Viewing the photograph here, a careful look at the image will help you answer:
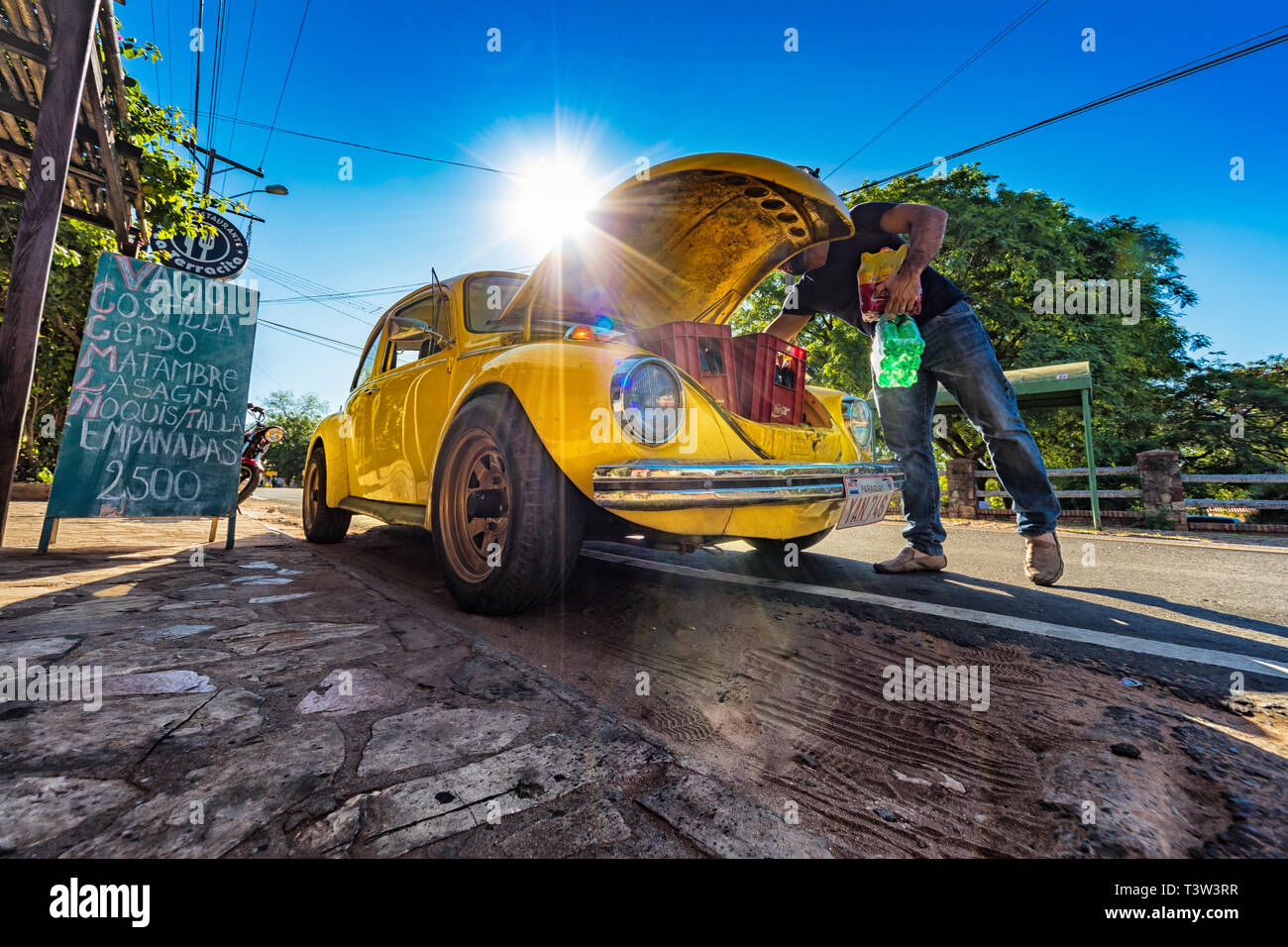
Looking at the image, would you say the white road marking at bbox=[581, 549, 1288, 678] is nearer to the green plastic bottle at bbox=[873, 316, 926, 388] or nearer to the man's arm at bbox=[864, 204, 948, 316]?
the green plastic bottle at bbox=[873, 316, 926, 388]

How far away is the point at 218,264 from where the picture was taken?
859 cm

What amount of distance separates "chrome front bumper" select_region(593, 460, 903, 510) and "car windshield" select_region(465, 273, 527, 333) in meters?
1.38

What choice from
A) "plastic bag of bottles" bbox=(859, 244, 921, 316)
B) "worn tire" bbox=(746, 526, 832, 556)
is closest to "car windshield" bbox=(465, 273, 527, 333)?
"plastic bag of bottles" bbox=(859, 244, 921, 316)

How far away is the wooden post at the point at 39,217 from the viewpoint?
2.96 meters

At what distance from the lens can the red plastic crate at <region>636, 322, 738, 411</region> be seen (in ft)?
7.72

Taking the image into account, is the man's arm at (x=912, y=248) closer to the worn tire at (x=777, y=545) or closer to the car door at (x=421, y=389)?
the worn tire at (x=777, y=545)

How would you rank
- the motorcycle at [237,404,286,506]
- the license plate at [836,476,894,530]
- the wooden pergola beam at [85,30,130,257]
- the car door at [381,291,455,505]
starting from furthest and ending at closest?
the motorcycle at [237,404,286,506] → the wooden pergola beam at [85,30,130,257] → the car door at [381,291,455,505] → the license plate at [836,476,894,530]

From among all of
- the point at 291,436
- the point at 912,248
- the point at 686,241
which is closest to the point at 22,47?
the point at 686,241

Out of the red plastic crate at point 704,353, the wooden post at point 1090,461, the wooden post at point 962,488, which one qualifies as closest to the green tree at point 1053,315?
the wooden post at point 962,488

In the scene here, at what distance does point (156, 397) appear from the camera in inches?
134

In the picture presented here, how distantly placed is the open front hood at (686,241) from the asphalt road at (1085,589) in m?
1.56

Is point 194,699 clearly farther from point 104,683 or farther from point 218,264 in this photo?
point 218,264
